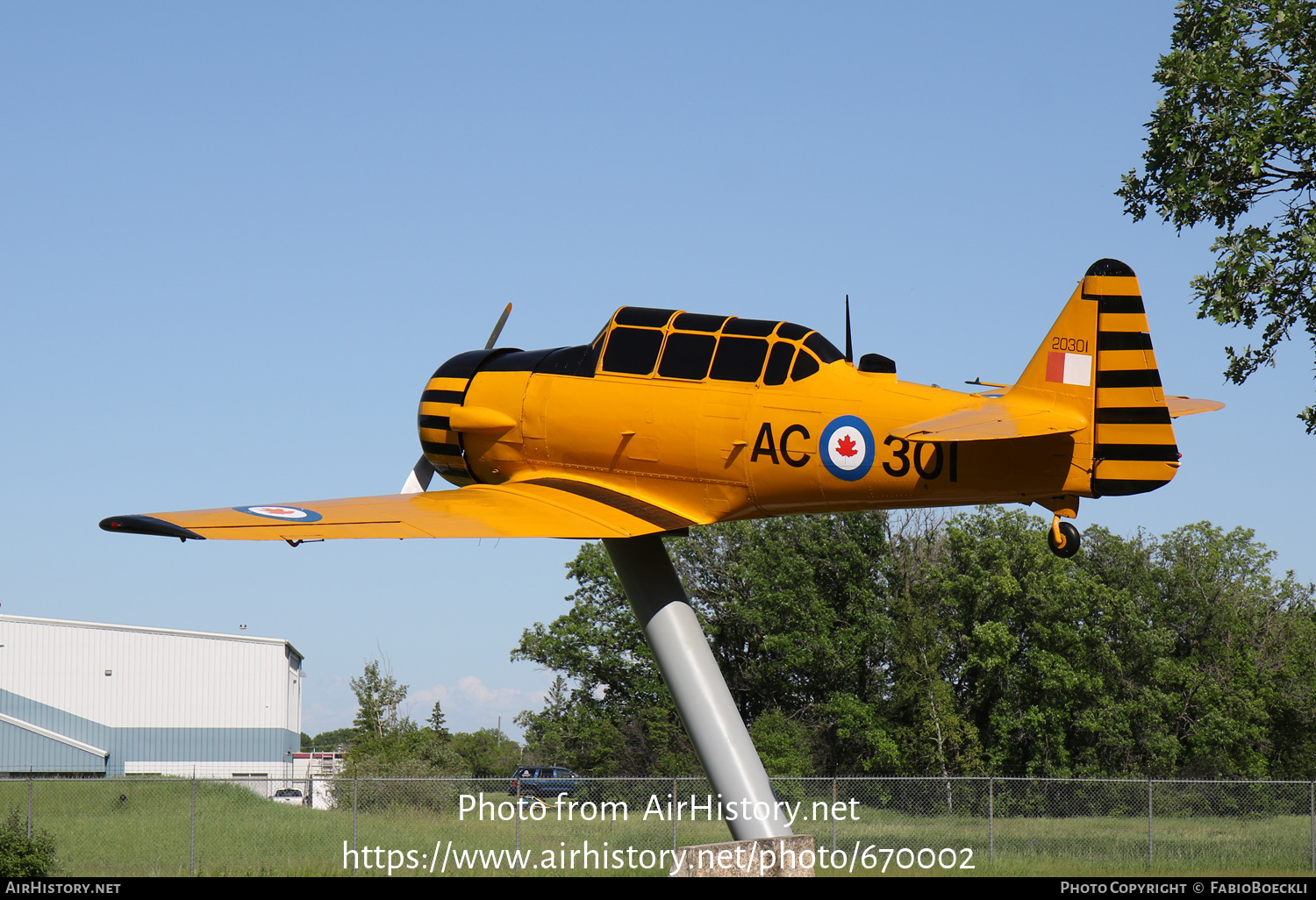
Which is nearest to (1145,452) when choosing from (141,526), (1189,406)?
(1189,406)

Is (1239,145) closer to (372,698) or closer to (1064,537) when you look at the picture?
(1064,537)

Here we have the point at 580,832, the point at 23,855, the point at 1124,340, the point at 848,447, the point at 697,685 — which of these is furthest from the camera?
the point at 580,832

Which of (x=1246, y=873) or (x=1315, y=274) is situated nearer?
(x=1315, y=274)

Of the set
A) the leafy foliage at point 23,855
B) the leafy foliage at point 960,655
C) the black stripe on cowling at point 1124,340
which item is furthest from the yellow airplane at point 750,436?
the leafy foliage at point 960,655

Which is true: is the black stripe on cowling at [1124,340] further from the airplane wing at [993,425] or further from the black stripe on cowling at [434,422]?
the black stripe on cowling at [434,422]

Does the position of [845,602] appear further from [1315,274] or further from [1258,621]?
[1315,274]

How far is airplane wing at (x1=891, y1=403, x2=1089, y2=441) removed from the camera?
826 cm

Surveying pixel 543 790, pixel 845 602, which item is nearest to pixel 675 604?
pixel 543 790

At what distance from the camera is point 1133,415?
861 cm

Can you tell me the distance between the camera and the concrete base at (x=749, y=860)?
8.80 m

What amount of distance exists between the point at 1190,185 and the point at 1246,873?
11609 millimetres

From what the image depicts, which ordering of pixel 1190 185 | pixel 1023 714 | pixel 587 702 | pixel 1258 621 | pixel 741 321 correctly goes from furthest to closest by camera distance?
pixel 587 702, pixel 1258 621, pixel 1023 714, pixel 1190 185, pixel 741 321

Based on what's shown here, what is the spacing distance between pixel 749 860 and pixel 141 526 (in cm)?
508

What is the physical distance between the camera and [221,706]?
48062 millimetres
